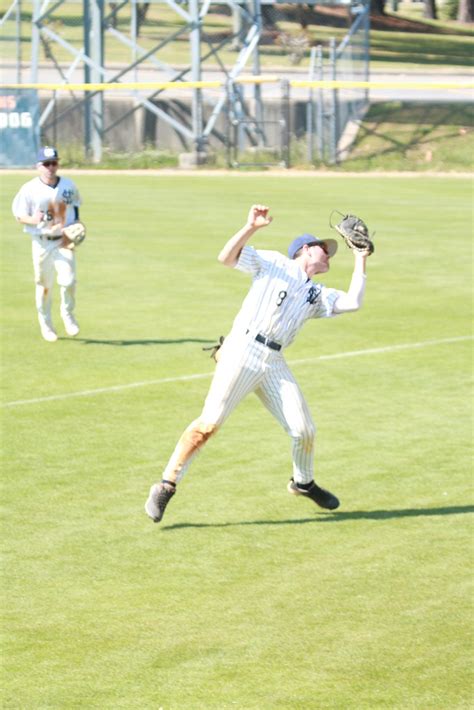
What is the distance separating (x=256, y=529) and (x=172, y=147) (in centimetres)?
3303

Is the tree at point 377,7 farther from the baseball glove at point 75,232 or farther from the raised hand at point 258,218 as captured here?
the raised hand at point 258,218

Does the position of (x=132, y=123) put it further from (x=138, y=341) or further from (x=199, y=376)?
(x=199, y=376)

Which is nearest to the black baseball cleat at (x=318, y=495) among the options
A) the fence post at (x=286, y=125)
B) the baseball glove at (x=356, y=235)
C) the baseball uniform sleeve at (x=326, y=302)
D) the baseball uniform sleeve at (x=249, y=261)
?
the baseball uniform sleeve at (x=326, y=302)

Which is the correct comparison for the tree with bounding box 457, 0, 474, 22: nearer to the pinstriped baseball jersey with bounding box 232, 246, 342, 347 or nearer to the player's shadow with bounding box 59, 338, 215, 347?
the player's shadow with bounding box 59, 338, 215, 347

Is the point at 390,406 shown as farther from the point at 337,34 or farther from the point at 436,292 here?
the point at 337,34

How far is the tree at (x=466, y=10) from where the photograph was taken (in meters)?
75.8

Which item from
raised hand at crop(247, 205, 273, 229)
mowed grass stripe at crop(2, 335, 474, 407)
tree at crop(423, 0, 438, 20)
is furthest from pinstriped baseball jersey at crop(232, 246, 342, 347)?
tree at crop(423, 0, 438, 20)

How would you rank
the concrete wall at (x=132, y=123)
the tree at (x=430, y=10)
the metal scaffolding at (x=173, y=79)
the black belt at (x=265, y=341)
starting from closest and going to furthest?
the black belt at (x=265, y=341) < the metal scaffolding at (x=173, y=79) < the concrete wall at (x=132, y=123) < the tree at (x=430, y=10)

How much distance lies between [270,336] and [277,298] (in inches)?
11.6

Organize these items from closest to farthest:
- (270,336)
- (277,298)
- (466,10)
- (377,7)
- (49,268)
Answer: (277,298)
(270,336)
(49,268)
(377,7)
(466,10)

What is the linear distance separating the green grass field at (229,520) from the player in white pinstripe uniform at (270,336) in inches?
29.3

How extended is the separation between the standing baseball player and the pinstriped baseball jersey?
676 cm

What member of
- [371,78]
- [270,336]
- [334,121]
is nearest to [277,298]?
[270,336]

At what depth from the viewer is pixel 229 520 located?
34.8 feet
